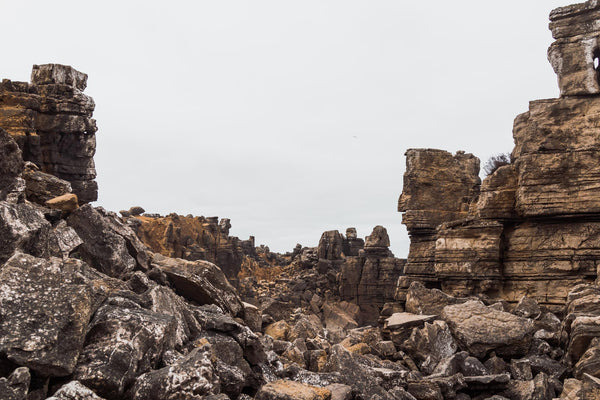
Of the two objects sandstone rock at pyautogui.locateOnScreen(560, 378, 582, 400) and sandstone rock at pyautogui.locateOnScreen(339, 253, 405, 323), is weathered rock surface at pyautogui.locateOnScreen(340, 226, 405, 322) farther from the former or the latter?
sandstone rock at pyautogui.locateOnScreen(560, 378, 582, 400)

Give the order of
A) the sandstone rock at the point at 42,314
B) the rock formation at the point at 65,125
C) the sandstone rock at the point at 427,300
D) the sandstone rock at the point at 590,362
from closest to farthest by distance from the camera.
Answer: the sandstone rock at the point at 42,314 → the sandstone rock at the point at 590,362 → the sandstone rock at the point at 427,300 → the rock formation at the point at 65,125

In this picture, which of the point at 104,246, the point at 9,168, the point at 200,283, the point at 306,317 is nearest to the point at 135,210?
the point at 306,317

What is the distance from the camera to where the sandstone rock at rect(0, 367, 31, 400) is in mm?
3893

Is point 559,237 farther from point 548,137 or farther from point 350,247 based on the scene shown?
point 350,247

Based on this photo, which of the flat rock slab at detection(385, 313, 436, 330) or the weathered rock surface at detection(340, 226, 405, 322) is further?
the weathered rock surface at detection(340, 226, 405, 322)

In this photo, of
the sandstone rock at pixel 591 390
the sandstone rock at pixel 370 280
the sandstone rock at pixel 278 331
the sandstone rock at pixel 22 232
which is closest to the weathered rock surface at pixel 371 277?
the sandstone rock at pixel 370 280

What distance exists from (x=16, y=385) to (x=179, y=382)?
4.20ft

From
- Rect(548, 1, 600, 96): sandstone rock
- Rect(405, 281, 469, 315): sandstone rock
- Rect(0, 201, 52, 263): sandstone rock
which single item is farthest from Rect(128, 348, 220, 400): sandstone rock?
Rect(548, 1, 600, 96): sandstone rock

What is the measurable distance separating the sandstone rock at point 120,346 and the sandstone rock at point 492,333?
567 centimetres

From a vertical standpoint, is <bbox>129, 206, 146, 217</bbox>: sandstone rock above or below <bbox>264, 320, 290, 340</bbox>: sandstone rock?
above

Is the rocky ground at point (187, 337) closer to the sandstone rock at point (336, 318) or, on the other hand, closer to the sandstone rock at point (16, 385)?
the sandstone rock at point (16, 385)

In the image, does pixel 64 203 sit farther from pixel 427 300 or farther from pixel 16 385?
pixel 427 300

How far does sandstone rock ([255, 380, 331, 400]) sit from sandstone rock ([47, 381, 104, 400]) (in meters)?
1.90

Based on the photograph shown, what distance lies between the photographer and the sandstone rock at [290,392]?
552 centimetres
